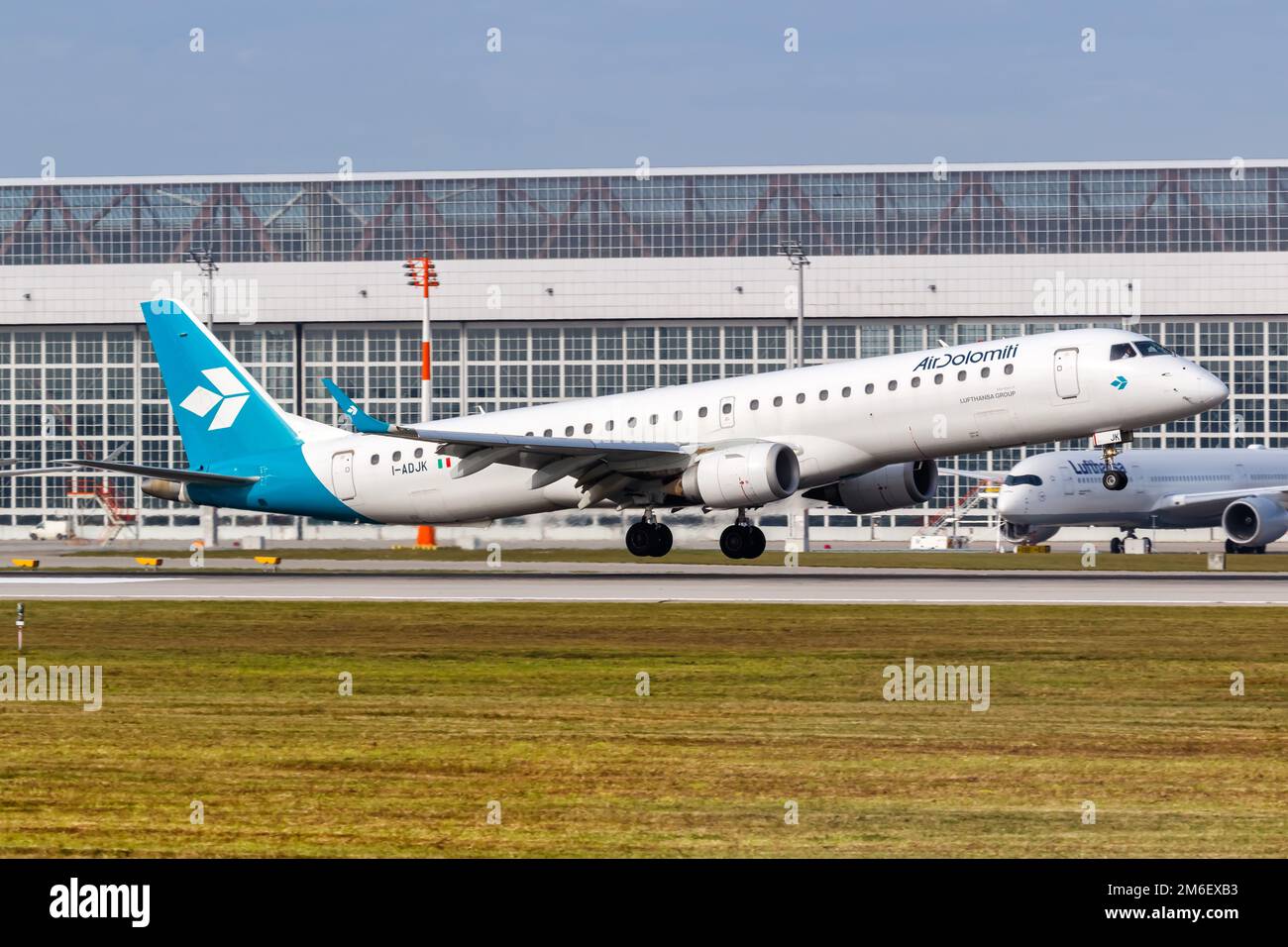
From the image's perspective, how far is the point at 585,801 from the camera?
13.7 metres

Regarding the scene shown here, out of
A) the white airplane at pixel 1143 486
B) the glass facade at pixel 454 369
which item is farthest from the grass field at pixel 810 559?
the glass facade at pixel 454 369

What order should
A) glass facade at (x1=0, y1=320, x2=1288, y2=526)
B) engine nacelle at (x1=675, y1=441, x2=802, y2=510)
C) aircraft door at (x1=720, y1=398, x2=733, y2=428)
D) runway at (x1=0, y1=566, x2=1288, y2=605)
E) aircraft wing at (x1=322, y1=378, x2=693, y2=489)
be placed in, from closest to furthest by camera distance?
1. runway at (x1=0, y1=566, x2=1288, y2=605)
2. engine nacelle at (x1=675, y1=441, x2=802, y2=510)
3. aircraft wing at (x1=322, y1=378, x2=693, y2=489)
4. aircraft door at (x1=720, y1=398, x2=733, y2=428)
5. glass facade at (x1=0, y1=320, x2=1288, y2=526)

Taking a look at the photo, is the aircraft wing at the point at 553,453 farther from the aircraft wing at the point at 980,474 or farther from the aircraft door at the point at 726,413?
the aircraft wing at the point at 980,474

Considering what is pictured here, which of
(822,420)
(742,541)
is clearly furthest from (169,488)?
(822,420)

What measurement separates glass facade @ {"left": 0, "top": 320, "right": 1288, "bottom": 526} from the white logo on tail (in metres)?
39.7

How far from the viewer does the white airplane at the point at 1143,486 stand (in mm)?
81250

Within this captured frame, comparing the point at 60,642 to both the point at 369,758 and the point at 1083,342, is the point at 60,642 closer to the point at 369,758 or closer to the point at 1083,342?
the point at 369,758

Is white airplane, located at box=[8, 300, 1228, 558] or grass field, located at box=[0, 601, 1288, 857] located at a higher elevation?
white airplane, located at box=[8, 300, 1228, 558]

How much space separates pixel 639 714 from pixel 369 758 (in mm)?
3948

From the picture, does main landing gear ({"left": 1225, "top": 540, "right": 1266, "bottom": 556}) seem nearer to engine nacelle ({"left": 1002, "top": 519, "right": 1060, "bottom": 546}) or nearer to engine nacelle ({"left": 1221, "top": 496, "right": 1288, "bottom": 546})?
engine nacelle ({"left": 1221, "top": 496, "right": 1288, "bottom": 546})

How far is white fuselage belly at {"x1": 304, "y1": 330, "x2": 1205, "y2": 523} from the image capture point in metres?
39.5

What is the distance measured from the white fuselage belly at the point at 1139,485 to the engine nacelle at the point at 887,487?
37.0 m

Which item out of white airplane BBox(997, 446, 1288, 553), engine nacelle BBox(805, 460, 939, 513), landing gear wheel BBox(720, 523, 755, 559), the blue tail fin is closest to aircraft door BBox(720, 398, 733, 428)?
landing gear wheel BBox(720, 523, 755, 559)
